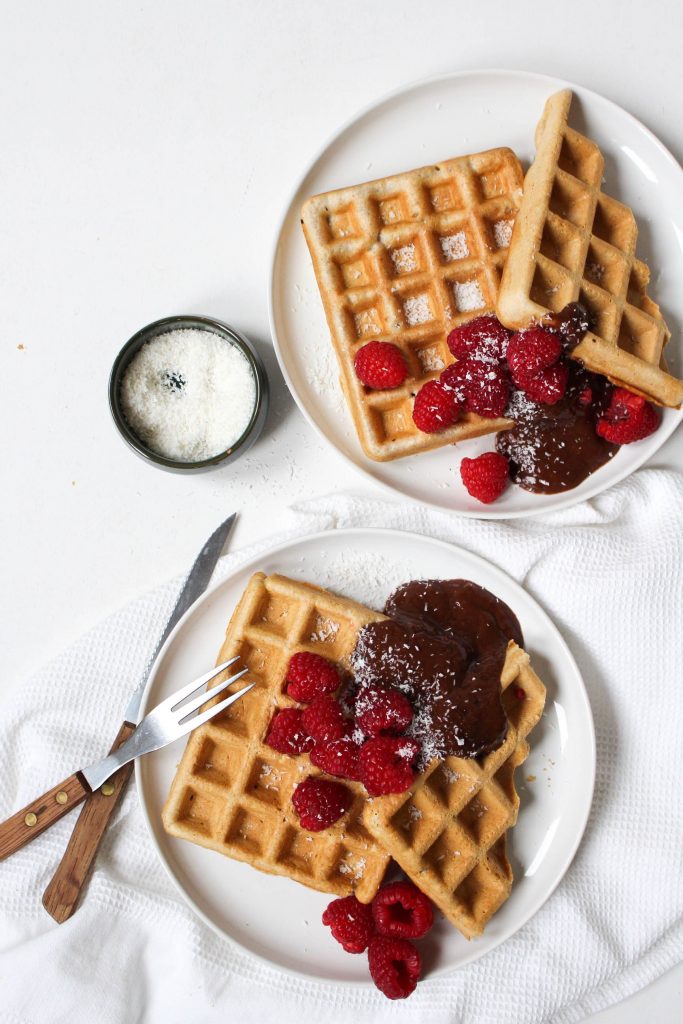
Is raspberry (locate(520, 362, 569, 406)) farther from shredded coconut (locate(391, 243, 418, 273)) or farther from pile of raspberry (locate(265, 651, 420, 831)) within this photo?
pile of raspberry (locate(265, 651, 420, 831))

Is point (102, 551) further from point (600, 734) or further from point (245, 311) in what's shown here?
point (600, 734)

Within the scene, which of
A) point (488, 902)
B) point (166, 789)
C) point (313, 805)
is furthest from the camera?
point (166, 789)

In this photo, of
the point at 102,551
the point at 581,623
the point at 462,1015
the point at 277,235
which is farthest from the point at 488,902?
the point at 277,235

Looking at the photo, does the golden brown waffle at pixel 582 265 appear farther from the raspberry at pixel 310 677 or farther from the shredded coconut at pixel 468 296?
the raspberry at pixel 310 677

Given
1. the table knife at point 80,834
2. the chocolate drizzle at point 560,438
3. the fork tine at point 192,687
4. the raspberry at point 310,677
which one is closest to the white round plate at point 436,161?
the chocolate drizzle at point 560,438

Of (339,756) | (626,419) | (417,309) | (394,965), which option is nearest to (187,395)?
(417,309)
